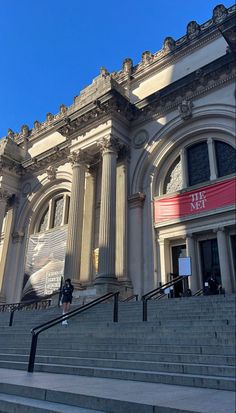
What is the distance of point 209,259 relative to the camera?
14.7 metres

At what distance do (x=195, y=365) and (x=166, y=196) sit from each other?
11668 millimetres

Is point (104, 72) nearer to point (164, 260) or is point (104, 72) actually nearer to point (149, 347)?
point (164, 260)

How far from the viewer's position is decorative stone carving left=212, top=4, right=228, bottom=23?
1745 cm

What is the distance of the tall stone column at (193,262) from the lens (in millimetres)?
14320

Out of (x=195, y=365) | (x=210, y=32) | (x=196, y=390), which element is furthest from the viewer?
(x=210, y=32)

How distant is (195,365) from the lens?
16.6 feet

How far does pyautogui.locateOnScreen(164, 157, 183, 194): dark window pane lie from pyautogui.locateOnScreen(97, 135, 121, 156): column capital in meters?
3.06

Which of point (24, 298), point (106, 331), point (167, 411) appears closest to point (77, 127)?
point (24, 298)

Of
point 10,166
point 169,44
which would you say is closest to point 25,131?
point 10,166

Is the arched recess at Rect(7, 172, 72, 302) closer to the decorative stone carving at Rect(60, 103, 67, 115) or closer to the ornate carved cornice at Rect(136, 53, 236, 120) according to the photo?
the decorative stone carving at Rect(60, 103, 67, 115)

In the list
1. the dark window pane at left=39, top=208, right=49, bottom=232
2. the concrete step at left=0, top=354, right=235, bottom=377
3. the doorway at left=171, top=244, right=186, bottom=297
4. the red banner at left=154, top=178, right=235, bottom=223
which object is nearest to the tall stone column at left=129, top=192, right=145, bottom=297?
the red banner at left=154, top=178, right=235, bottom=223

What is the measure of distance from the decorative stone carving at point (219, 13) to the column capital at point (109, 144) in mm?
8296

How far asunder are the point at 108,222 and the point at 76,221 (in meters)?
2.36

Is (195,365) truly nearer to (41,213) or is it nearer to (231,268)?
(231,268)
